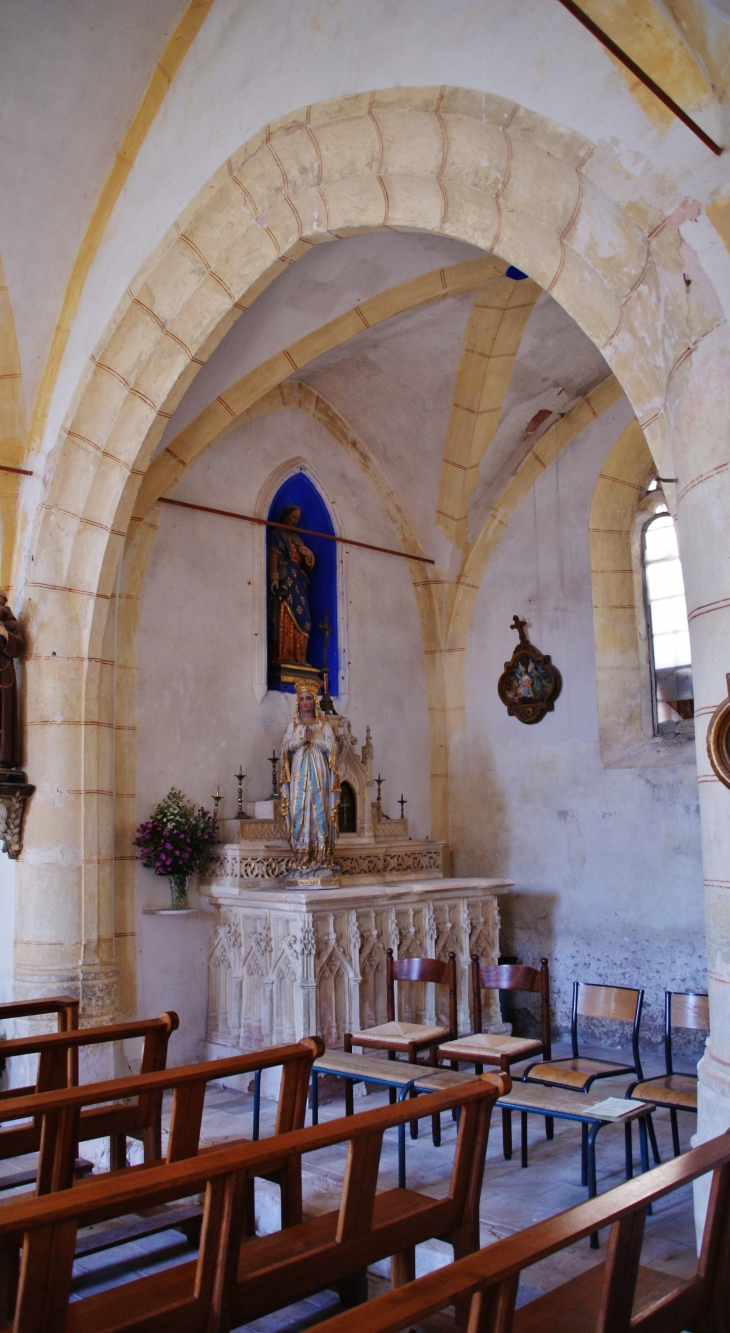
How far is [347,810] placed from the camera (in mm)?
8633

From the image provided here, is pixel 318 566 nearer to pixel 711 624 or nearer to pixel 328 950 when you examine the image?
pixel 328 950

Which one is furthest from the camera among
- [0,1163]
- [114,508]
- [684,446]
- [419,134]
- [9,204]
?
[114,508]

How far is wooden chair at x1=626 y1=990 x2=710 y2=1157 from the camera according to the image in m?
4.63

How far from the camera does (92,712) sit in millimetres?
7031

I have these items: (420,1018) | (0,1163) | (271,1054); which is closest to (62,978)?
(0,1163)

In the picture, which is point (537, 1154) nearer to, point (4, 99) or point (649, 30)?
point (649, 30)

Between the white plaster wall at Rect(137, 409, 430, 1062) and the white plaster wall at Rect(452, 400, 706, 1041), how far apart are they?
73cm

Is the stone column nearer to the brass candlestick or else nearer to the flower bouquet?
the flower bouquet

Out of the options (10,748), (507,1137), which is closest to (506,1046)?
(507,1137)

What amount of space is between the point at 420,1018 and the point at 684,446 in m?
5.20

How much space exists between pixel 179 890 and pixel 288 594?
9.52ft

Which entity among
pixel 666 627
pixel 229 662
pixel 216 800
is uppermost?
pixel 666 627

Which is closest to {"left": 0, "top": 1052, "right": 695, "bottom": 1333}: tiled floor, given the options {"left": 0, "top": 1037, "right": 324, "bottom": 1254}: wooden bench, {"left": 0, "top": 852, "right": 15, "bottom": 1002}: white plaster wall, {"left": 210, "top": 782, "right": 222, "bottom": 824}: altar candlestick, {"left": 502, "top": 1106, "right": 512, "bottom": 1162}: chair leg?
{"left": 502, "top": 1106, "right": 512, "bottom": 1162}: chair leg

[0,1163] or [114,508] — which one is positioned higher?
[114,508]
